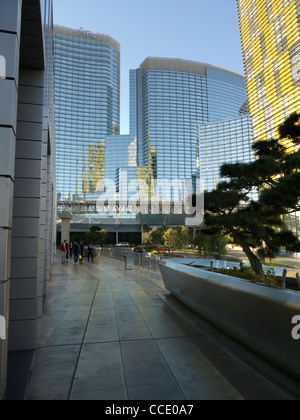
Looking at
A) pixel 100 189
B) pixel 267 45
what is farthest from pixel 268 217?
pixel 100 189

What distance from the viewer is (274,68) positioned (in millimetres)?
27031

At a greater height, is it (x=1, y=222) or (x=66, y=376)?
(x=1, y=222)

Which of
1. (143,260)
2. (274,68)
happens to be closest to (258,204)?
(143,260)

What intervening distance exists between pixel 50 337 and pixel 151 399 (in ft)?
8.80

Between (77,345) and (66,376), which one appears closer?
(66,376)

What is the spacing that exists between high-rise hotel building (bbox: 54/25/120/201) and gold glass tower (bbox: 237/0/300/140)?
89838mm

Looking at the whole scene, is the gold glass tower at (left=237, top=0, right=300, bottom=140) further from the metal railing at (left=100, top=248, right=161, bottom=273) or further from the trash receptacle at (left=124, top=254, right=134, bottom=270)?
Result: the trash receptacle at (left=124, top=254, right=134, bottom=270)

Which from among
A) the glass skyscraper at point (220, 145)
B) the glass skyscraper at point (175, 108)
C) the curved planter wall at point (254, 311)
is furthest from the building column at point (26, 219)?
the glass skyscraper at point (175, 108)

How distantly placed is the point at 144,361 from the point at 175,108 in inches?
5971

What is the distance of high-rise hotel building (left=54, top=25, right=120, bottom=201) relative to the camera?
119 meters

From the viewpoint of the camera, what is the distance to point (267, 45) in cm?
3191

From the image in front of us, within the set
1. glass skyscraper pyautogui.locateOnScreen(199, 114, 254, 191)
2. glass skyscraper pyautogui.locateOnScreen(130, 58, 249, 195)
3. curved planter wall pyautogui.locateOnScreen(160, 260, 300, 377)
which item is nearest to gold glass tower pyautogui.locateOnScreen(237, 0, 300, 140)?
curved planter wall pyautogui.locateOnScreen(160, 260, 300, 377)

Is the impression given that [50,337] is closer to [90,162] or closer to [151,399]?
[151,399]
